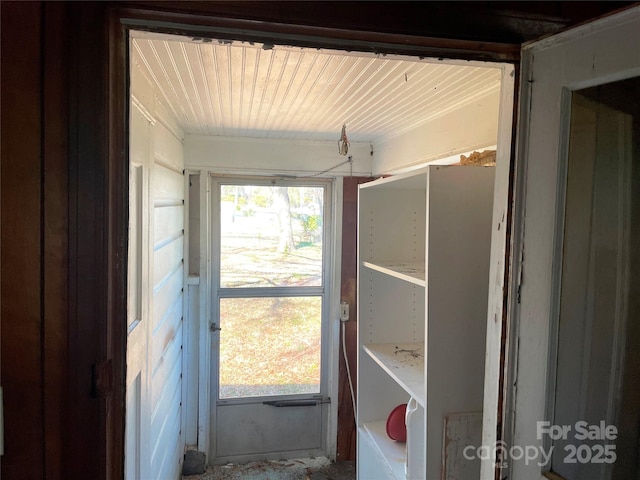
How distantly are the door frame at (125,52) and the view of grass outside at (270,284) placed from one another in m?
2.32

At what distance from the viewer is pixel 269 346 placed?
10.4ft

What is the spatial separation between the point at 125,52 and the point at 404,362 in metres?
1.38

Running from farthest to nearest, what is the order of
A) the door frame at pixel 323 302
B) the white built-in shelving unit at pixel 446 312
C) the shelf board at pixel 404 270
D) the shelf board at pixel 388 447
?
the door frame at pixel 323 302 → the shelf board at pixel 388 447 → the shelf board at pixel 404 270 → the white built-in shelving unit at pixel 446 312

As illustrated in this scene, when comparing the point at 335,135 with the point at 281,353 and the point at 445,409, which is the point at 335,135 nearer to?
the point at 281,353

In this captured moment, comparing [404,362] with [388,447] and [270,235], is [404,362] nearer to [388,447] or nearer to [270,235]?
[388,447]

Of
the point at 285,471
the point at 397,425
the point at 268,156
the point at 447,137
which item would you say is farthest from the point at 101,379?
the point at 285,471

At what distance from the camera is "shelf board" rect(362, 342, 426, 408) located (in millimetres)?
1388

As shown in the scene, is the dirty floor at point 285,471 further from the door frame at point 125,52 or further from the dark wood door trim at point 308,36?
the dark wood door trim at point 308,36

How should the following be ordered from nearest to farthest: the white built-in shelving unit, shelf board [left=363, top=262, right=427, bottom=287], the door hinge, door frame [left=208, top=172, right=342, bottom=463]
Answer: the door hinge, the white built-in shelving unit, shelf board [left=363, top=262, right=427, bottom=287], door frame [left=208, top=172, right=342, bottom=463]

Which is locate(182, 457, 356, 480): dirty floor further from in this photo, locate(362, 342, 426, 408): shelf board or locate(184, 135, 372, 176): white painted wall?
locate(184, 135, 372, 176): white painted wall

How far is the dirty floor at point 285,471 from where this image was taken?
295cm

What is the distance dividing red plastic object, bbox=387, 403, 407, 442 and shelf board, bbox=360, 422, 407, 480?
2 centimetres

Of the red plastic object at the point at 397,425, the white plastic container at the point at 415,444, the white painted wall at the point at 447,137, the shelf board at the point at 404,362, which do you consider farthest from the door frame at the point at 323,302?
the white plastic container at the point at 415,444

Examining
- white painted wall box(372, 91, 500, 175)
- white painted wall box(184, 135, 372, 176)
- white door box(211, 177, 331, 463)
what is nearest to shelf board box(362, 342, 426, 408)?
white painted wall box(372, 91, 500, 175)
